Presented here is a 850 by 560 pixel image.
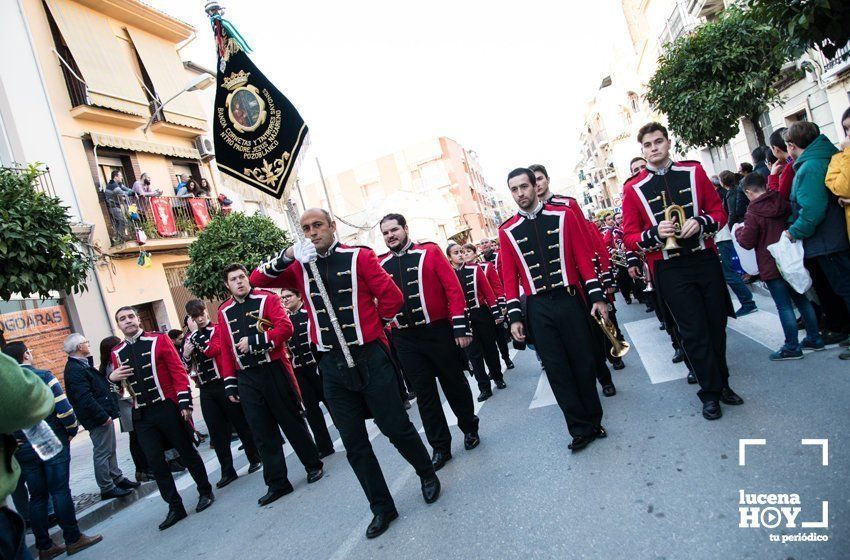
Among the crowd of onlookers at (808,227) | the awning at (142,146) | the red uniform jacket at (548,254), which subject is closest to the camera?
the red uniform jacket at (548,254)

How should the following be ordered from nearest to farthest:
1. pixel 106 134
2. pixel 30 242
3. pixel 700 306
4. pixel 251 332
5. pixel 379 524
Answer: pixel 379 524
pixel 700 306
pixel 251 332
pixel 30 242
pixel 106 134

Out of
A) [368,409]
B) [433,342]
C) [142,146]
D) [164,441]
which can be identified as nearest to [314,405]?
[164,441]

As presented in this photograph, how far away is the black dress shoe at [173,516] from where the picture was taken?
19.1 feet

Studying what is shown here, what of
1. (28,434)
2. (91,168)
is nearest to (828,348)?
(28,434)

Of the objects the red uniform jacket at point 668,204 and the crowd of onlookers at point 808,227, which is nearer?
the red uniform jacket at point 668,204

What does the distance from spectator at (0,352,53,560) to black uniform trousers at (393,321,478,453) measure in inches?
136

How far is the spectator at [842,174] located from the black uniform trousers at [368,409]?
3724 mm

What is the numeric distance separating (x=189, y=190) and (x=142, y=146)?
1963 millimetres

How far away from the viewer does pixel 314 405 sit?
728 centimetres

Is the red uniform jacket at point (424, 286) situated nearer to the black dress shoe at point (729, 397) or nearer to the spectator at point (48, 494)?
the black dress shoe at point (729, 397)

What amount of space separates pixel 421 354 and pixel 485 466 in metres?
1.17

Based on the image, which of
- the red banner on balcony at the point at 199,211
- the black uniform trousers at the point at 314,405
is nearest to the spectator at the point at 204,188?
the red banner on balcony at the point at 199,211

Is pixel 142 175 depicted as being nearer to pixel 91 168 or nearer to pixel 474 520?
pixel 91 168

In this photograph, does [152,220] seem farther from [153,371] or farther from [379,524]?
[379,524]
